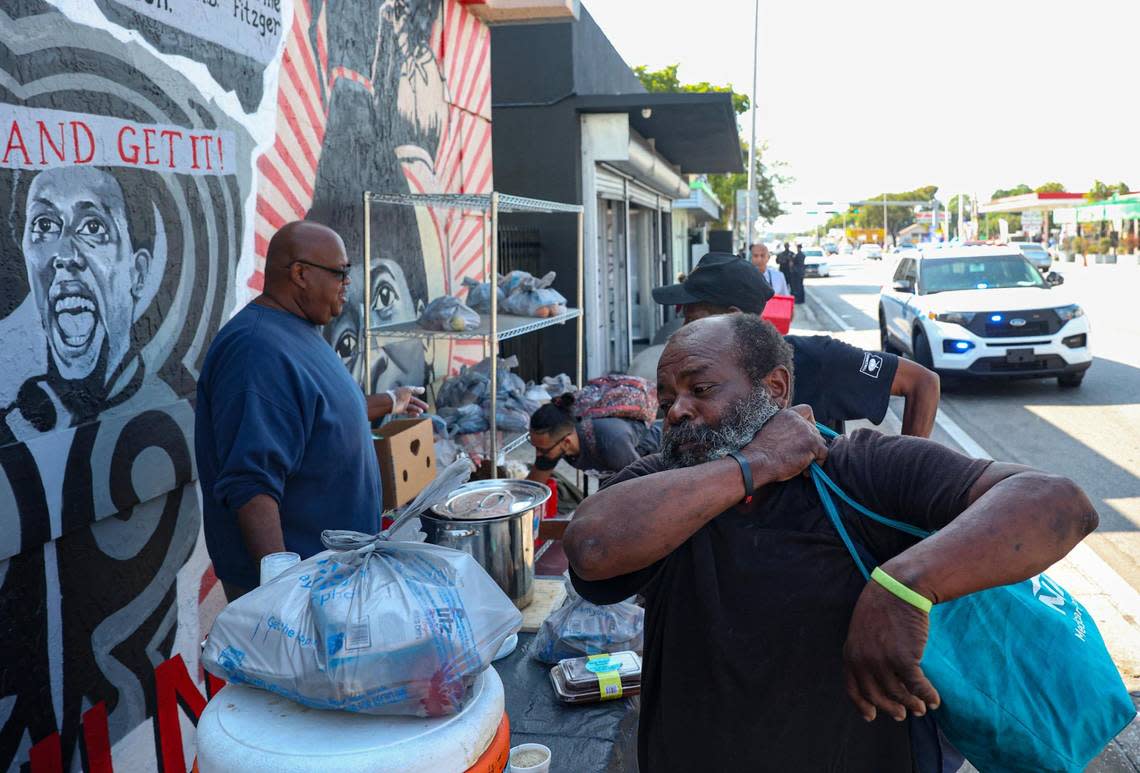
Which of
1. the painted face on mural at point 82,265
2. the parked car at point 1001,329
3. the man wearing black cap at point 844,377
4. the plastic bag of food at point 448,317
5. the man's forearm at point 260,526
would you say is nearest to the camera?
the man's forearm at point 260,526

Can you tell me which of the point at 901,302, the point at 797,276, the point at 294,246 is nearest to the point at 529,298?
the point at 294,246

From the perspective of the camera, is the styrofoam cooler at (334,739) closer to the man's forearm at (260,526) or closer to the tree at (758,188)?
the man's forearm at (260,526)


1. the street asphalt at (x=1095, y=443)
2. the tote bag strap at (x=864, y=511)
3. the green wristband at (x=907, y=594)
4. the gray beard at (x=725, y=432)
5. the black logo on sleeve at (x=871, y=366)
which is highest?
the gray beard at (x=725, y=432)

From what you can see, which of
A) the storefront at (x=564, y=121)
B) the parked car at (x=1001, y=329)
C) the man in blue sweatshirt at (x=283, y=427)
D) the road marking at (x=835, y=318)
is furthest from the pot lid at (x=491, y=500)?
the road marking at (x=835, y=318)

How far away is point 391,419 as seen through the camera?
5340 mm

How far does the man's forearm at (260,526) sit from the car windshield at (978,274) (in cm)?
1231

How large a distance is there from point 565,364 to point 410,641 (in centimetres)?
940

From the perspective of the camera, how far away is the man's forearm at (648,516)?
1.74 meters

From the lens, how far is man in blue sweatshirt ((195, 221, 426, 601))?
282 cm

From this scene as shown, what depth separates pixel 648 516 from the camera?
1756 mm

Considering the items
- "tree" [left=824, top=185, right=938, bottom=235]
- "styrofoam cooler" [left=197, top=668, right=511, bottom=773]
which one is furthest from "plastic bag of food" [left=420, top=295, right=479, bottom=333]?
"tree" [left=824, top=185, right=938, bottom=235]

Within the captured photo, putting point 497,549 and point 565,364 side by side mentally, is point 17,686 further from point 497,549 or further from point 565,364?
point 565,364

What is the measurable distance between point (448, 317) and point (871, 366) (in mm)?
3006

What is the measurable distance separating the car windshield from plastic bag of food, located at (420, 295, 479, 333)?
9.40 metres
